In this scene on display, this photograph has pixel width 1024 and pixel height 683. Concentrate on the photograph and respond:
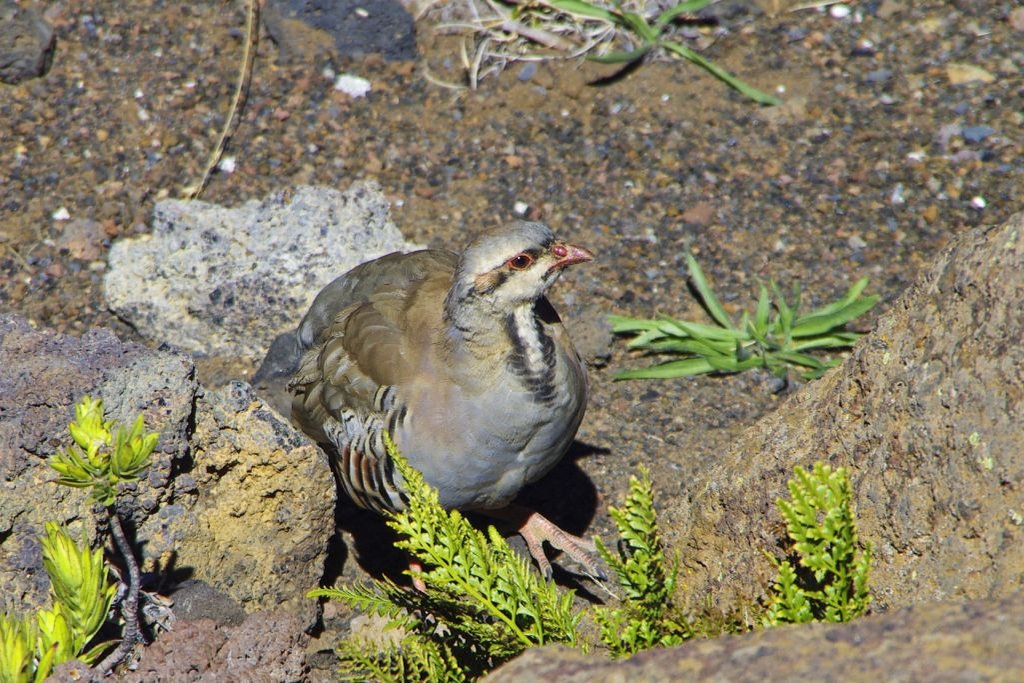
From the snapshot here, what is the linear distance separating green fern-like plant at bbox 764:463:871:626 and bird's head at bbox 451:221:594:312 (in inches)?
57.5

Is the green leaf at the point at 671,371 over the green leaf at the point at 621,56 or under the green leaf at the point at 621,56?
under

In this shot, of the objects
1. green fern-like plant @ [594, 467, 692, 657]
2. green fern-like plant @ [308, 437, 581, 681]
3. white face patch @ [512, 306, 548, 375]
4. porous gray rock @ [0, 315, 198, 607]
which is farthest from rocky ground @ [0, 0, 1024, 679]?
green fern-like plant @ [594, 467, 692, 657]

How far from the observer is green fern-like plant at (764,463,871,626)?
2.67m

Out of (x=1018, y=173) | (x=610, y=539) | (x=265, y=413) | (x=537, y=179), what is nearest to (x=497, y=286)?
(x=265, y=413)

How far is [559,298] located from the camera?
5.57m

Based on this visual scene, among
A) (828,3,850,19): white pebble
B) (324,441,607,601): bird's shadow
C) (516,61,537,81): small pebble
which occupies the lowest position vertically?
(324,441,607,601): bird's shadow

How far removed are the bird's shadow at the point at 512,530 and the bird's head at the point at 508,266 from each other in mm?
1253

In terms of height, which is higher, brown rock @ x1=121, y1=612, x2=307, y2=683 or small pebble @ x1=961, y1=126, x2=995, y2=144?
brown rock @ x1=121, y1=612, x2=307, y2=683

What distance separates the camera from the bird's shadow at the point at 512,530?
15.4 feet

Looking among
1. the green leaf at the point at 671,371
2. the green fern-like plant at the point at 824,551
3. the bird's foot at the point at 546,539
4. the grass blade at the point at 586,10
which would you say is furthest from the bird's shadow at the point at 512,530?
the grass blade at the point at 586,10

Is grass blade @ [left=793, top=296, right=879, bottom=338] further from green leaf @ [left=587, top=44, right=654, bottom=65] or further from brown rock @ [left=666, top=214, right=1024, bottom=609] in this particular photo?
green leaf @ [left=587, top=44, right=654, bottom=65]

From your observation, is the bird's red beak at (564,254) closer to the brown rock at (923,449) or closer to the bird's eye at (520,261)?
the bird's eye at (520,261)

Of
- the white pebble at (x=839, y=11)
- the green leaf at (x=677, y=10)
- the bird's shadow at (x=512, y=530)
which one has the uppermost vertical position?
the green leaf at (x=677, y=10)

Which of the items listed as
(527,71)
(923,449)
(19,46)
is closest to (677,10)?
(527,71)
